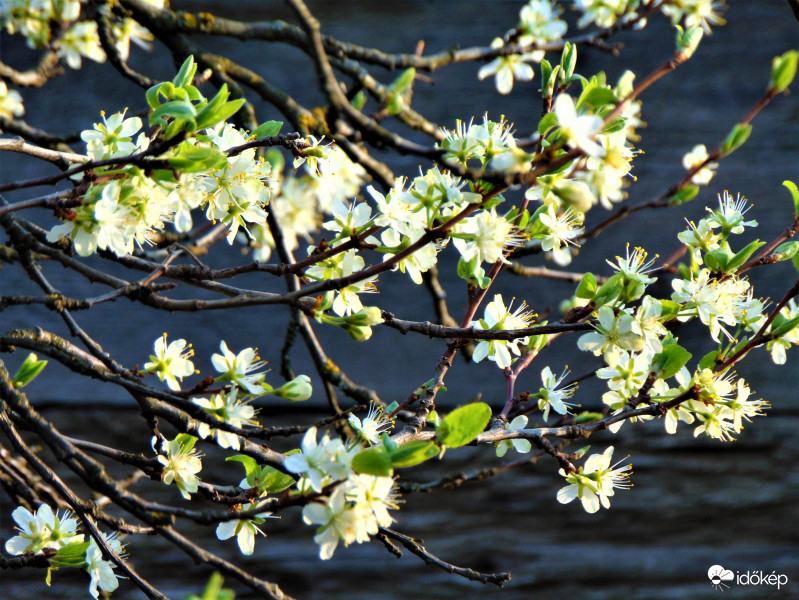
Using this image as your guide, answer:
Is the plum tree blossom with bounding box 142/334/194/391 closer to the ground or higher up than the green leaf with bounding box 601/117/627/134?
closer to the ground

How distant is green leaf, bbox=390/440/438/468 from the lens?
451 millimetres

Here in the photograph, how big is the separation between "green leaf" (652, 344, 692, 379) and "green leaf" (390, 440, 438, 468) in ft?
0.97

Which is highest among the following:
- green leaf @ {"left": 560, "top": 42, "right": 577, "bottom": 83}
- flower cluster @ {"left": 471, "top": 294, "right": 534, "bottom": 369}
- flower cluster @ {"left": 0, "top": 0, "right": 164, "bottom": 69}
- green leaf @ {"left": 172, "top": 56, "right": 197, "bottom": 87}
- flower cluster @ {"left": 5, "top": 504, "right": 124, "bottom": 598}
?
flower cluster @ {"left": 0, "top": 0, "right": 164, "bottom": 69}

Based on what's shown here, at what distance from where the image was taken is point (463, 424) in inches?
18.6

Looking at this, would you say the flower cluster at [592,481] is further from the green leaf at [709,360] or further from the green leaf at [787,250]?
the green leaf at [787,250]

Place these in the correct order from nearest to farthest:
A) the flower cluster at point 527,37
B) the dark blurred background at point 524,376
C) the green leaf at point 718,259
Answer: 1. the green leaf at point 718,259
2. the flower cluster at point 527,37
3. the dark blurred background at point 524,376

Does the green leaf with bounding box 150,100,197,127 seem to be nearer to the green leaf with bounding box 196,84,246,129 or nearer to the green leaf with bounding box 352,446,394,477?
the green leaf with bounding box 196,84,246,129

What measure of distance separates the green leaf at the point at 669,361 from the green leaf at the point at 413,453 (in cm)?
29

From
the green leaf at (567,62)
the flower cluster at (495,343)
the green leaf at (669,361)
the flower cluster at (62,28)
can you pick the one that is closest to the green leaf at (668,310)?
the green leaf at (669,361)

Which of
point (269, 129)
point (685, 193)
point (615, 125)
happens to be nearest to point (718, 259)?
point (685, 193)

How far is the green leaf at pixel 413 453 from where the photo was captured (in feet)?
1.48

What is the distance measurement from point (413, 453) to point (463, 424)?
0.15ft

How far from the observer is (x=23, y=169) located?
1.33 m

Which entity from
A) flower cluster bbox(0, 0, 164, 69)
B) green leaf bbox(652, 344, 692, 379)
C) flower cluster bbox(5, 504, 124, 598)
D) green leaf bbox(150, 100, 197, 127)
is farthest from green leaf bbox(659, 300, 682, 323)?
flower cluster bbox(0, 0, 164, 69)
